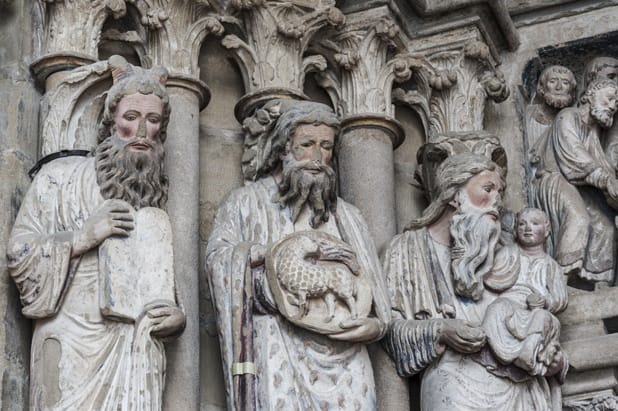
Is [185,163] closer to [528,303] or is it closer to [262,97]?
[262,97]

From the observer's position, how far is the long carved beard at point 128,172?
785 centimetres

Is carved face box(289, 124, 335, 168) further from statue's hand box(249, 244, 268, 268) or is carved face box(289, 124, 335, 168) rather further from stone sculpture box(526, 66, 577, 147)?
stone sculpture box(526, 66, 577, 147)

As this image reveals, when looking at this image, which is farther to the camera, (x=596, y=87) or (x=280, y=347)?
(x=596, y=87)

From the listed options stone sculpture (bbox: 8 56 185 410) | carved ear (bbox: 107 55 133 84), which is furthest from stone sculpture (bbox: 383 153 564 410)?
carved ear (bbox: 107 55 133 84)

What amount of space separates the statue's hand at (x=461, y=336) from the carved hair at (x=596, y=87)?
183 centimetres

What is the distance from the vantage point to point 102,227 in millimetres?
7645

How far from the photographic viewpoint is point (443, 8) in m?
9.59

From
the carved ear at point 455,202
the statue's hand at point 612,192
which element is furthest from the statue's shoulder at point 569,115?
the carved ear at point 455,202

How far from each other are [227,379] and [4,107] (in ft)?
5.68

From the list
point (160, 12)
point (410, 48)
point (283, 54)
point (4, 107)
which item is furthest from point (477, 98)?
point (4, 107)

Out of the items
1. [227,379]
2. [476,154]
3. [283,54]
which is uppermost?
[283,54]

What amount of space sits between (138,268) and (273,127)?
1232mm

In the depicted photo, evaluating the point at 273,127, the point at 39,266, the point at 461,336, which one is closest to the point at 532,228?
the point at 461,336

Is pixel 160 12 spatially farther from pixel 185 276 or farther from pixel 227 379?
pixel 227 379
